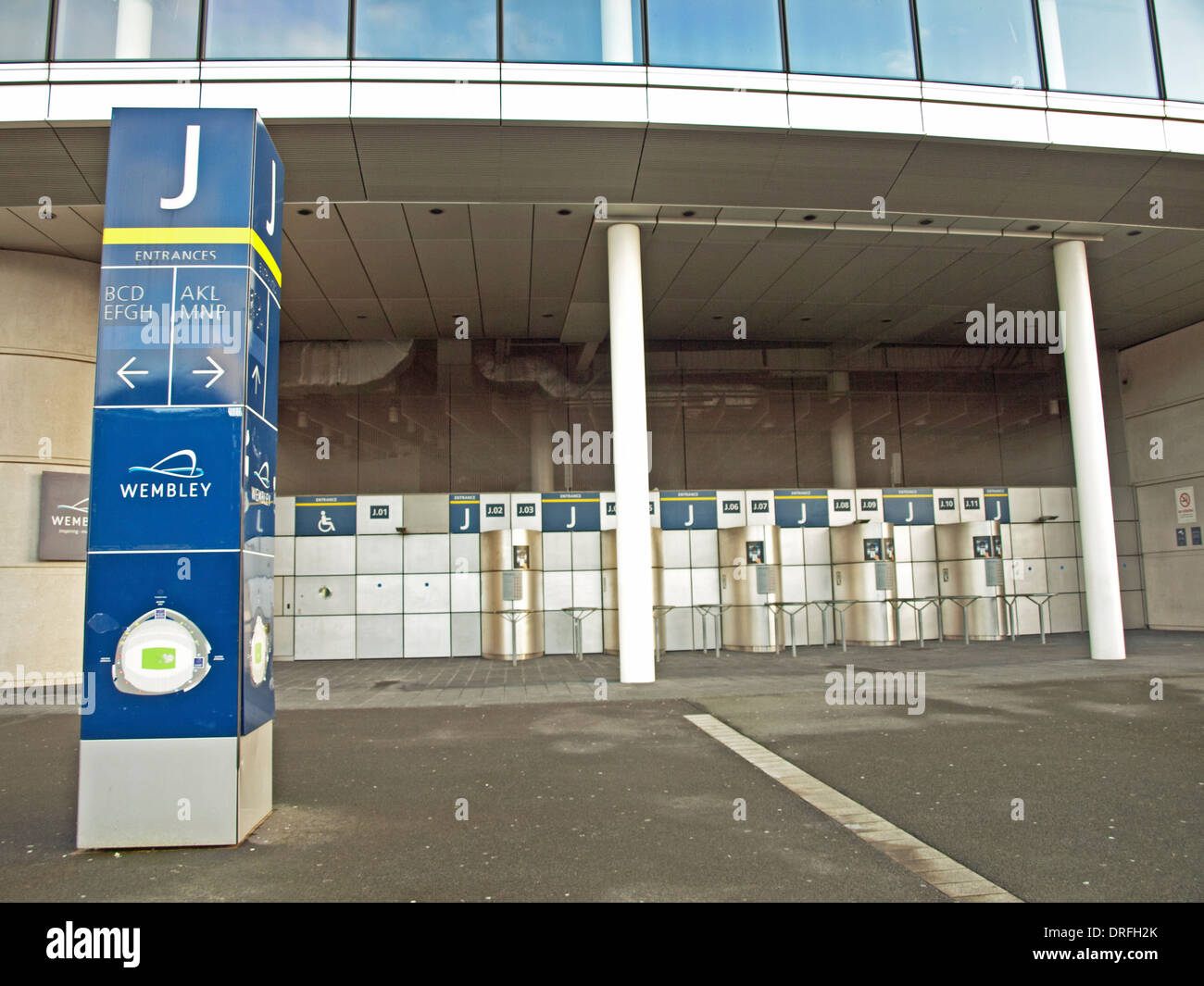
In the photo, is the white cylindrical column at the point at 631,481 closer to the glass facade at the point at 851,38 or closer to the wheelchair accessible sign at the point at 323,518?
the glass facade at the point at 851,38

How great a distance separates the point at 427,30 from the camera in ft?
32.7

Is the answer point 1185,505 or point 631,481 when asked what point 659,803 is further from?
point 1185,505

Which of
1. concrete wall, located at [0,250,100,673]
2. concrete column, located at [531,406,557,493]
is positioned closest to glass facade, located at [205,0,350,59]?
concrete wall, located at [0,250,100,673]

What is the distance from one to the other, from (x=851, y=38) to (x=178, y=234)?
29.7 feet

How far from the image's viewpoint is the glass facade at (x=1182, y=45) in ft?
36.9

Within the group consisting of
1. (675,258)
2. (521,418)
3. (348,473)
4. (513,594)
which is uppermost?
(675,258)

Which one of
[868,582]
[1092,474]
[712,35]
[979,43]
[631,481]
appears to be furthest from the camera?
[868,582]

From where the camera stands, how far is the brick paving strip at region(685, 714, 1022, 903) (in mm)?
3633

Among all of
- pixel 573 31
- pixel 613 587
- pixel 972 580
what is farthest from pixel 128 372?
pixel 972 580

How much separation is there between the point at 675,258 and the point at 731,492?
16.1 ft

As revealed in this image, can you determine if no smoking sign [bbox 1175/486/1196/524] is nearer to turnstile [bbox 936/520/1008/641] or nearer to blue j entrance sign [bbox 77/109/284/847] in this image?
turnstile [bbox 936/520/1008/641]
